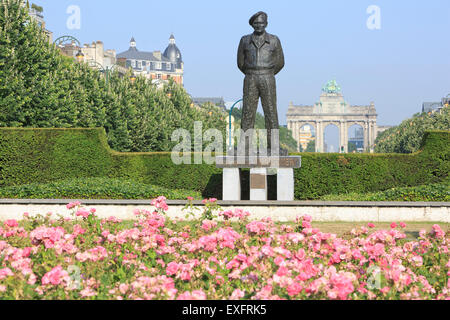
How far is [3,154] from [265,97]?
8055 mm

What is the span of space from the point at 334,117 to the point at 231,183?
167m

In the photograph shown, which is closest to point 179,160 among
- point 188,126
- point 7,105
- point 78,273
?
point 7,105

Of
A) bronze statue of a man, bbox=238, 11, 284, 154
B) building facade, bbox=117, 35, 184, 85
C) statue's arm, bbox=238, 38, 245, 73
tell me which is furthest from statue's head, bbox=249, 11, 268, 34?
building facade, bbox=117, 35, 184, 85

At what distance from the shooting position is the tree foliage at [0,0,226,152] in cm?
2548

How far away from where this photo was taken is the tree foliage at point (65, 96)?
25484 millimetres

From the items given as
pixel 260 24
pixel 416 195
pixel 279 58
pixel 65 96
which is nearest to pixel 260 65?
pixel 279 58

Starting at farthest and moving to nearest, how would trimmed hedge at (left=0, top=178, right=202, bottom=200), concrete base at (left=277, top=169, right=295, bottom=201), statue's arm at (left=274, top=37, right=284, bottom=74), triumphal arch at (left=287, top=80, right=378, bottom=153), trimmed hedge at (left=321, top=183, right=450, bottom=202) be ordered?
triumphal arch at (left=287, top=80, right=378, bottom=153) → trimmed hedge at (left=0, top=178, right=202, bottom=200) → trimmed hedge at (left=321, top=183, right=450, bottom=202) → statue's arm at (left=274, top=37, right=284, bottom=74) → concrete base at (left=277, top=169, right=295, bottom=201)

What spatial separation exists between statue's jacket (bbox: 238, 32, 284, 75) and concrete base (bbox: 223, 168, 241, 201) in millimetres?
2415

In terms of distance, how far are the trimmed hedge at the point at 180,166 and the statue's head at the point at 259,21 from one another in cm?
440

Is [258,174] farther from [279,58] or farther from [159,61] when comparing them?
[159,61]

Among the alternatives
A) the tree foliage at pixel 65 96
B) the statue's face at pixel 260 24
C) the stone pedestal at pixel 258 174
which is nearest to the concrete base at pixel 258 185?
the stone pedestal at pixel 258 174

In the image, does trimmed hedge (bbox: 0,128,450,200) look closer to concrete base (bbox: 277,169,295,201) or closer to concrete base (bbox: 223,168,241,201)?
concrete base (bbox: 277,169,295,201)

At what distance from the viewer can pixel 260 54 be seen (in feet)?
49.0
